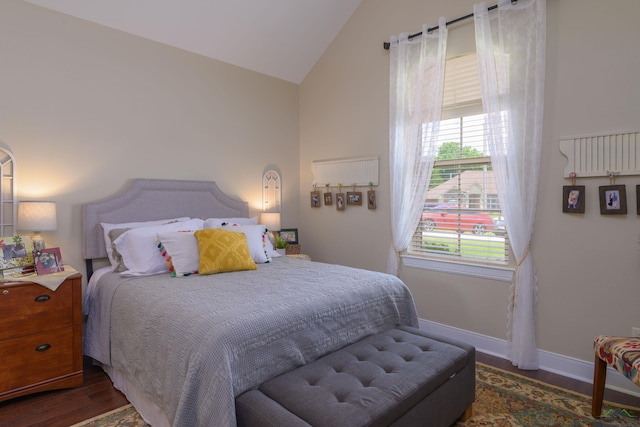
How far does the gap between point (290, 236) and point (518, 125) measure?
2.51 metres

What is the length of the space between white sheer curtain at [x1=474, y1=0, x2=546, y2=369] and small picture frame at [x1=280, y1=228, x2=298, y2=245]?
7.27ft

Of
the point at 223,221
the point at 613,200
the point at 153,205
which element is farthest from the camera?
the point at 223,221

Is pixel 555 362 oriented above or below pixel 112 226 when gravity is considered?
below

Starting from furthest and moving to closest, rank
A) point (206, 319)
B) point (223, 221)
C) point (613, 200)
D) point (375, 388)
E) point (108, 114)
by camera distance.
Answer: point (223, 221)
point (108, 114)
point (613, 200)
point (206, 319)
point (375, 388)

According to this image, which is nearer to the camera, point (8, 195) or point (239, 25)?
point (8, 195)

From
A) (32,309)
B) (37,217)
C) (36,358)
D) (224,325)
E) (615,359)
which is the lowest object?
(36,358)

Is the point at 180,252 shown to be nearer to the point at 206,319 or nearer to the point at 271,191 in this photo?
the point at 206,319

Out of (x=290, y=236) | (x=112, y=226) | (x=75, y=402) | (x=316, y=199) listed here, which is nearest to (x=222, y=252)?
(x=112, y=226)

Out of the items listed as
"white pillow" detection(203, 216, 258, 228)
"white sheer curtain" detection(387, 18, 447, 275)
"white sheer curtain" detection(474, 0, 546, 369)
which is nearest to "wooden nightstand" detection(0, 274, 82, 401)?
"white pillow" detection(203, 216, 258, 228)

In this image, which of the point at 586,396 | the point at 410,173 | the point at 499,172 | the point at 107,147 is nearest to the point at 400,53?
the point at 410,173

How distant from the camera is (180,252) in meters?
2.68

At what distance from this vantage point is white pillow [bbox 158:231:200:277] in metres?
2.64

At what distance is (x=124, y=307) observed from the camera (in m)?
2.24

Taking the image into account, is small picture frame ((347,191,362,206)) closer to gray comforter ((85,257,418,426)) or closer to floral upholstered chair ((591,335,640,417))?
gray comforter ((85,257,418,426))
